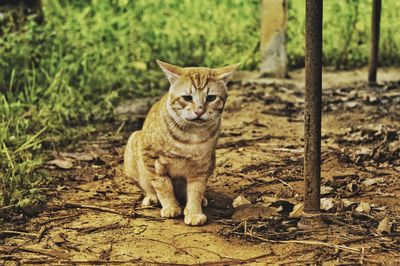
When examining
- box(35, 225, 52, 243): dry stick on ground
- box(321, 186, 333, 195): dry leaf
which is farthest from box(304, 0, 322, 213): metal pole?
box(35, 225, 52, 243): dry stick on ground

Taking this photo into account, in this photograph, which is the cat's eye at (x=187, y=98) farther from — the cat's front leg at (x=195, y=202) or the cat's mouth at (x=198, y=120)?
the cat's front leg at (x=195, y=202)

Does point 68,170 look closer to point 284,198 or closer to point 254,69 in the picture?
point 284,198

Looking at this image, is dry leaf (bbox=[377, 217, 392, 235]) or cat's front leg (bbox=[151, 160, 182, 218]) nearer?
dry leaf (bbox=[377, 217, 392, 235])

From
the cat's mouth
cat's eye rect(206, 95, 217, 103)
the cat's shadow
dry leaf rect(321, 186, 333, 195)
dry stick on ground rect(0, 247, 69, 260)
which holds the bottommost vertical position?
the cat's shadow

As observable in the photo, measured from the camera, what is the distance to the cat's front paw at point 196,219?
12.3ft

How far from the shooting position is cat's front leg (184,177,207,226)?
12.4 ft

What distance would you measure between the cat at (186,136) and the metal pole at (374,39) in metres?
3.40

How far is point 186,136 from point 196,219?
18.4 inches

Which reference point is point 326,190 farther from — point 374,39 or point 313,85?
point 374,39

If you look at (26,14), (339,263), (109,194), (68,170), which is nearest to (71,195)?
(109,194)

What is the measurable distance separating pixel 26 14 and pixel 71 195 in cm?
329

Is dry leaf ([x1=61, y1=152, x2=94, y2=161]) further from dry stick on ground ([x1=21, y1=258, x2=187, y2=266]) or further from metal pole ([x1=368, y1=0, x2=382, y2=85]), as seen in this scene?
metal pole ([x1=368, y1=0, x2=382, y2=85])

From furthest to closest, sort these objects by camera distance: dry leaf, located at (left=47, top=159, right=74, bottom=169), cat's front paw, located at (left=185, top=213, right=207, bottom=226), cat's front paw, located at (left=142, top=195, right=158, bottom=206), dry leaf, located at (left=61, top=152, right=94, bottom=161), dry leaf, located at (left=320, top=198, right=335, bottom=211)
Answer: dry leaf, located at (left=61, top=152, right=94, bottom=161) → dry leaf, located at (left=47, top=159, right=74, bottom=169) → cat's front paw, located at (left=142, top=195, right=158, bottom=206) → dry leaf, located at (left=320, top=198, right=335, bottom=211) → cat's front paw, located at (left=185, top=213, right=207, bottom=226)

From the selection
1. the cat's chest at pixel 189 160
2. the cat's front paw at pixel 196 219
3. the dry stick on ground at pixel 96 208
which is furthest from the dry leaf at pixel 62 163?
the cat's front paw at pixel 196 219
